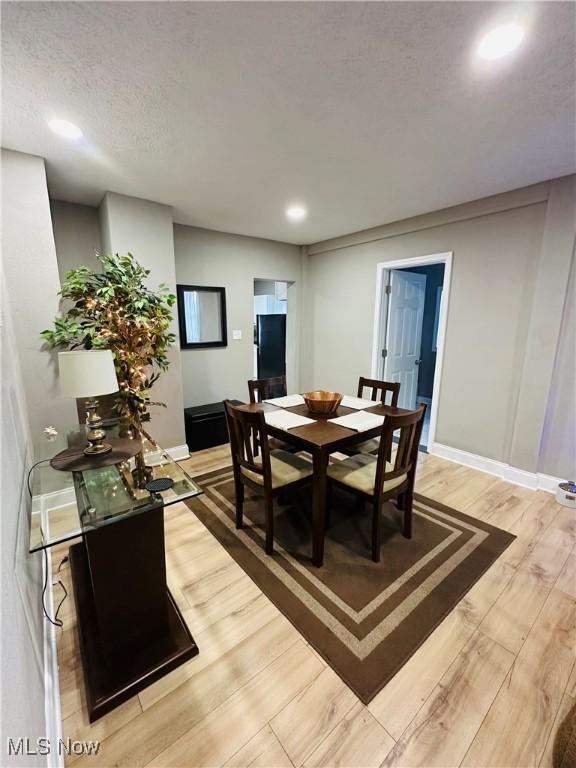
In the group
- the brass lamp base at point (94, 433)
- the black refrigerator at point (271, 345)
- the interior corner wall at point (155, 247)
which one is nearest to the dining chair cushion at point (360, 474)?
the brass lamp base at point (94, 433)

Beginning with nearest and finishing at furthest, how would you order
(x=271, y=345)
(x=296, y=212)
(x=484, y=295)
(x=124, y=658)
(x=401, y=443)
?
(x=124, y=658) → (x=401, y=443) → (x=484, y=295) → (x=296, y=212) → (x=271, y=345)

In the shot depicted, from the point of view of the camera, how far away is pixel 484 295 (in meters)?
3.06

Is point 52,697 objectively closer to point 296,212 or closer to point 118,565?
point 118,565

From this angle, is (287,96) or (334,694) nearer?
(334,694)

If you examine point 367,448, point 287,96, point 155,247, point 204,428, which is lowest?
point 204,428

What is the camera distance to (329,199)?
9.55 feet

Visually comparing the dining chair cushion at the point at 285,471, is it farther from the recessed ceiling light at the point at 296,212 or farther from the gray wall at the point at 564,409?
the recessed ceiling light at the point at 296,212

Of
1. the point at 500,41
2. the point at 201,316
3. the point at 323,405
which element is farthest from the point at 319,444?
the point at 201,316

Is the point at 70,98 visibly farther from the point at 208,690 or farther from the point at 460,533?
the point at 460,533

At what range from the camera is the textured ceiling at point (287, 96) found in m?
1.18

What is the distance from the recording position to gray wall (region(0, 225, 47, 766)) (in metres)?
0.72

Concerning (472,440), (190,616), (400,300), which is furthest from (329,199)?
(190,616)

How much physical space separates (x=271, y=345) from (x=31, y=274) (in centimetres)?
Result: 350

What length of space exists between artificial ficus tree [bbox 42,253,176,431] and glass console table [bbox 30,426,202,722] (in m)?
0.83
